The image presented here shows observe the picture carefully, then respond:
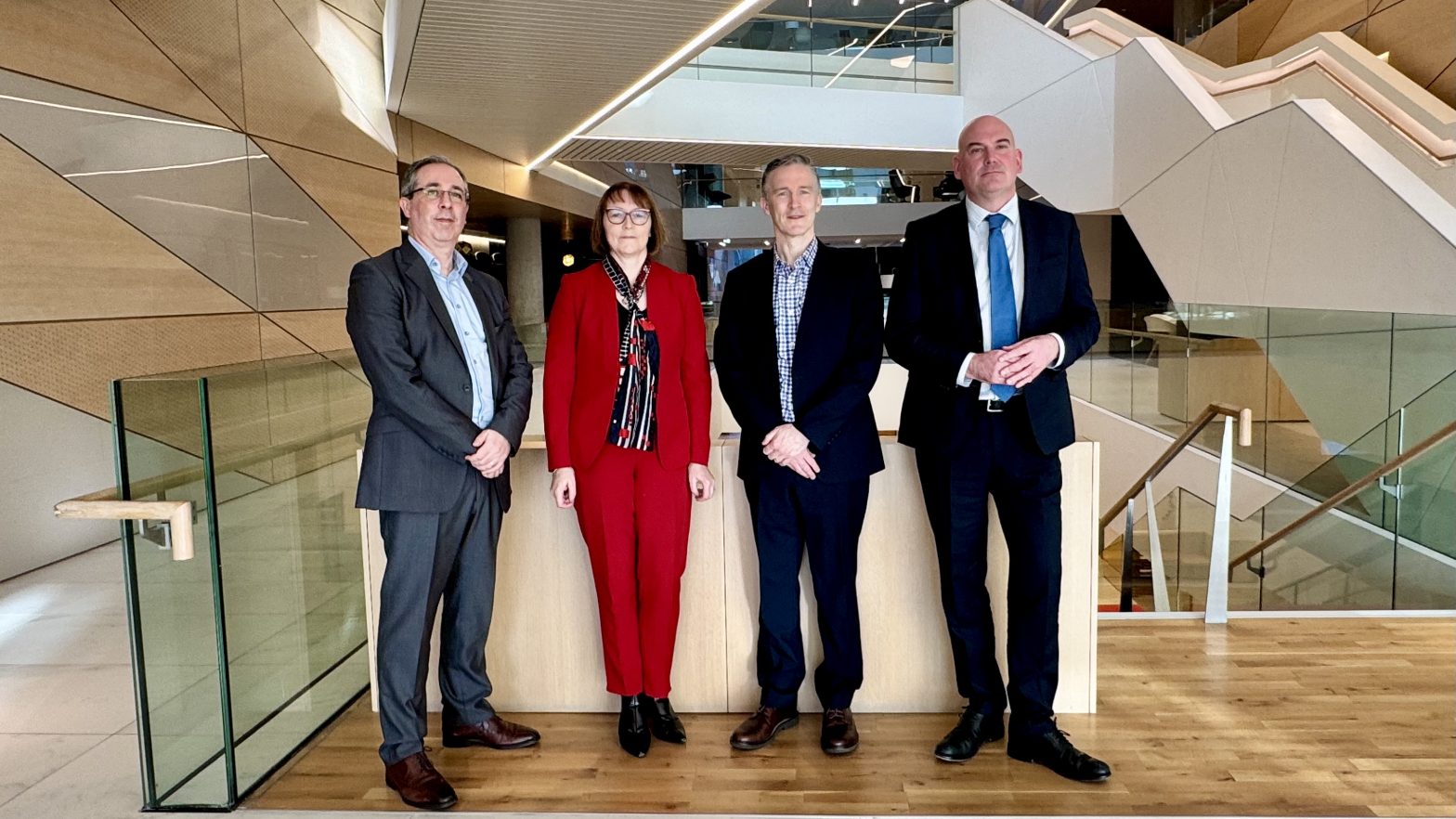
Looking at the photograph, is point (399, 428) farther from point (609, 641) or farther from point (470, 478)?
point (609, 641)

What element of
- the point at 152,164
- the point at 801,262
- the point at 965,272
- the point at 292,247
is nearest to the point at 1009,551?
the point at 965,272

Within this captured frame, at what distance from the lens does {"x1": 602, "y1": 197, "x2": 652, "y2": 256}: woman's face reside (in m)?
2.57

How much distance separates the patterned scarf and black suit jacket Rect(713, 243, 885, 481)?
8.2 inches

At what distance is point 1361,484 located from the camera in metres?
4.63

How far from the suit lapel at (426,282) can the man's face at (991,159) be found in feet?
4.91

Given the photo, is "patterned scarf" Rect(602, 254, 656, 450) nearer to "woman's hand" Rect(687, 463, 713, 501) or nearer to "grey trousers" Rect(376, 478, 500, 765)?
"woman's hand" Rect(687, 463, 713, 501)

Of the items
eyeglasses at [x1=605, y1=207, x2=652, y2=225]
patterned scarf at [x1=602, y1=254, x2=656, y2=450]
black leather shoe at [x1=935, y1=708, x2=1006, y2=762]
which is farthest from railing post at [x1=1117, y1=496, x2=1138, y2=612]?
eyeglasses at [x1=605, y1=207, x2=652, y2=225]

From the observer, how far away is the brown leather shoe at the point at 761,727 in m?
2.71

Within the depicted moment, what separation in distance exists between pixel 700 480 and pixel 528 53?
514 centimetres

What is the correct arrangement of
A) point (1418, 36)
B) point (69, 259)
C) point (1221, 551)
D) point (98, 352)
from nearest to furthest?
point (1221, 551)
point (69, 259)
point (98, 352)
point (1418, 36)

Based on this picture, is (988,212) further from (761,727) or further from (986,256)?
(761,727)

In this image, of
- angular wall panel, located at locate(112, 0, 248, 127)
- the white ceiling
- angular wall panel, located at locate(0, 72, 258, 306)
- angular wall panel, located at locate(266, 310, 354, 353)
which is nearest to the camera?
angular wall panel, located at locate(0, 72, 258, 306)

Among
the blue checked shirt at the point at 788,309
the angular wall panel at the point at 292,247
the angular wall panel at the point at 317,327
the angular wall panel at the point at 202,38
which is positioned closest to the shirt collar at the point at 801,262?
the blue checked shirt at the point at 788,309

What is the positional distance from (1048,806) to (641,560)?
127 cm
